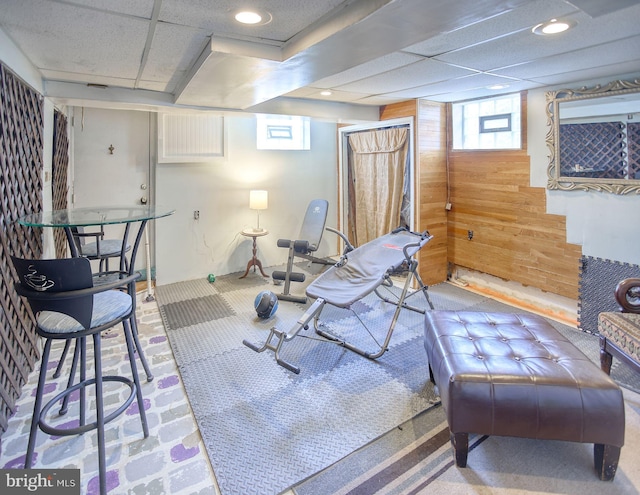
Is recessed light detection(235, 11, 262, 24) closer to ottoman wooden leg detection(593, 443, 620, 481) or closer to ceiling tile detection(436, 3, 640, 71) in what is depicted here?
ceiling tile detection(436, 3, 640, 71)

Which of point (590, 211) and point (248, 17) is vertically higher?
point (248, 17)

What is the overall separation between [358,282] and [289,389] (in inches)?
41.5

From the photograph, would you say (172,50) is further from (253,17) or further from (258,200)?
(258,200)

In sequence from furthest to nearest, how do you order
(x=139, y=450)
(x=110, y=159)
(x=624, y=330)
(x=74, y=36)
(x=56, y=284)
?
(x=110, y=159) < (x=624, y=330) < (x=74, y=36) < (x=139, y=450) < (x=56, y=284)

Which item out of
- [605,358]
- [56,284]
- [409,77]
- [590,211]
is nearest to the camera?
[56,284]

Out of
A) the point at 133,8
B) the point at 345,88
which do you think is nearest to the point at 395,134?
the point at 345,88

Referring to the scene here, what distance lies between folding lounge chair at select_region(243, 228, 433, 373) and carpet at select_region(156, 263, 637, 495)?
5.1 inches

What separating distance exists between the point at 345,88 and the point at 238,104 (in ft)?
3.46

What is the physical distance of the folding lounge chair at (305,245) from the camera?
4.14m

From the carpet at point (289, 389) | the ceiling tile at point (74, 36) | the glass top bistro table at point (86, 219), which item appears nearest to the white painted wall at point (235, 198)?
the carpet at point (289, 389)

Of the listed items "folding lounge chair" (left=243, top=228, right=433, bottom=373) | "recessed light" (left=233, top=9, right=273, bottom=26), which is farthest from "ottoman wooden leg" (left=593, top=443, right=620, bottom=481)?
"recessed light" (left=233, top=9, right=273, bottom=26)

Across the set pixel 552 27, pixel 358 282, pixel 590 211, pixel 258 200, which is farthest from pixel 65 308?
pixel 590 211

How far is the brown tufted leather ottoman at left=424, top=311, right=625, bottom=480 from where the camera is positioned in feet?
5.39
